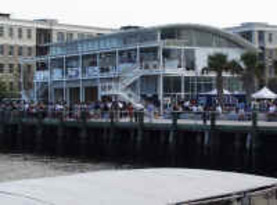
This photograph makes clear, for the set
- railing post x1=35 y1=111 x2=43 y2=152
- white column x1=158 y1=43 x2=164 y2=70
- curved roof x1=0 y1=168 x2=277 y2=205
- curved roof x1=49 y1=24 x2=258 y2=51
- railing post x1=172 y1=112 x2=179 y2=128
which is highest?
curved roof x1=49 y1=24 x2=258 y2=51

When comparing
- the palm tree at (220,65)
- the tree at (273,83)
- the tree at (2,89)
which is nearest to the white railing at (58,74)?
the palm tree at (220,65)

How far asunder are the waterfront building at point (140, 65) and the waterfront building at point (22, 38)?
2396 cm

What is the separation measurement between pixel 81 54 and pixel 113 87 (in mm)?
9605

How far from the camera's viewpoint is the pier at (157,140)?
1208 inches

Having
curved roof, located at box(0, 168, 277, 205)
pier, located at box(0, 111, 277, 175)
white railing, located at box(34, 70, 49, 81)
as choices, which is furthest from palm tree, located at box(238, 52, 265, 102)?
curved roof, located at box(0, 168, 277, 205)

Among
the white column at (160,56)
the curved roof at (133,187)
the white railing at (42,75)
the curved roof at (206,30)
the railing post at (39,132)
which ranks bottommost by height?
the railing post at (39,132)

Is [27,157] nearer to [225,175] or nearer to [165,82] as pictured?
[165,82]

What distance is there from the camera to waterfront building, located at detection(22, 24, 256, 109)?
56.1 metres

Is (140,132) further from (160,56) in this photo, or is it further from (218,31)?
(218,31)

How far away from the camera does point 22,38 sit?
320ft

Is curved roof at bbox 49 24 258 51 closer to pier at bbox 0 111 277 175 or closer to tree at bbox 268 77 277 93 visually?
tree at bbox 268 77 277 93

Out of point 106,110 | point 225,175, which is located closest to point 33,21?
point 106,110

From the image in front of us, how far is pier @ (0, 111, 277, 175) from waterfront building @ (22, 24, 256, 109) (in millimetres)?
10743

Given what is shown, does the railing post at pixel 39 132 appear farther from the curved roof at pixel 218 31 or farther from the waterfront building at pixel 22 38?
the waterfront building at pixel 22 38
